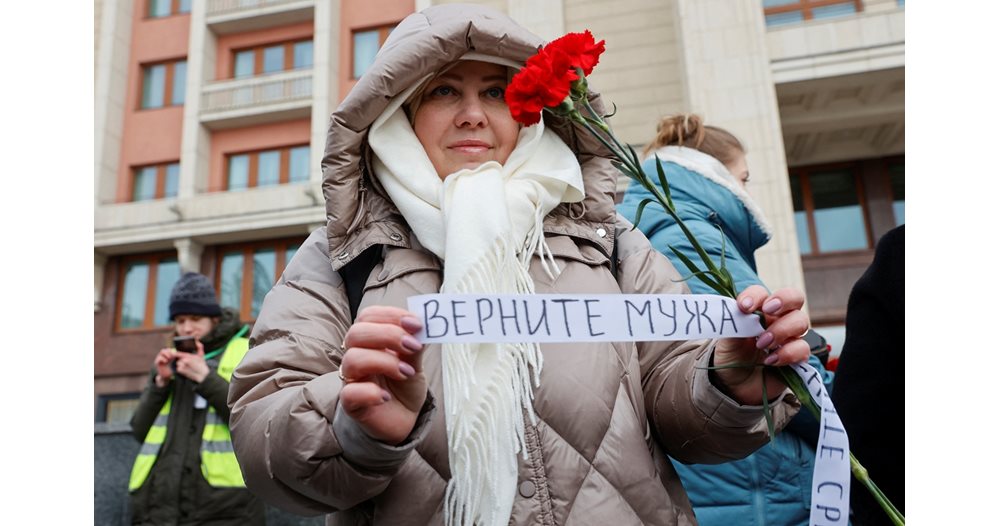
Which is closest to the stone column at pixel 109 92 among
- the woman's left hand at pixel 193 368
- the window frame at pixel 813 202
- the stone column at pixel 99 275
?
the stone column at pixel 99 275

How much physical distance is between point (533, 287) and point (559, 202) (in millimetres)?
242

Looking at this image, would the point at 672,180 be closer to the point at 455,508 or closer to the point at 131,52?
the point at 455,508

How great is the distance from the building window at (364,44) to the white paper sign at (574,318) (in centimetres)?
1702

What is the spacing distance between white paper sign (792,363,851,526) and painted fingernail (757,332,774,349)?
88 mm

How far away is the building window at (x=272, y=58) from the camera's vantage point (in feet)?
59.8

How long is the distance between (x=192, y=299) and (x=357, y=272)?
7.90 ft

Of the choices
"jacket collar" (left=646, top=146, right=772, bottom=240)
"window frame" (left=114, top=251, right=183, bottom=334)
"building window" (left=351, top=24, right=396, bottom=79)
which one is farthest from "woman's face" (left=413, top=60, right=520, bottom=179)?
"window frame" (left=114, top=251, right=183, bottom=334)

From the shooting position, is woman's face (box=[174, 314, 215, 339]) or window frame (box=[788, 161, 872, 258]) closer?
woman's face (box=[174, 314, 215, 339])

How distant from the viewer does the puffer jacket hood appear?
146 centimetres

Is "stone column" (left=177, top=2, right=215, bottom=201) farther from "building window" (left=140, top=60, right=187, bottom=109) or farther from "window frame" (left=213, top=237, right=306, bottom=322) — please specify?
"window frame" (left=213, top=237, right=306, bottom=322)

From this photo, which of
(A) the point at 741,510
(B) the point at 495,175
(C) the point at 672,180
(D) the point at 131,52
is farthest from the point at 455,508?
(D) the point at 131,52

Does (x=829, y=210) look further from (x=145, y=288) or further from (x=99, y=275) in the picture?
(x=99, y=275)

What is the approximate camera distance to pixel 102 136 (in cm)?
1745

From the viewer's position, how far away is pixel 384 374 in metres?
1.04
